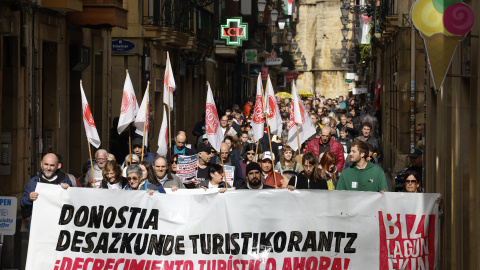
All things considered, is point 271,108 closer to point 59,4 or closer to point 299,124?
point 299,124

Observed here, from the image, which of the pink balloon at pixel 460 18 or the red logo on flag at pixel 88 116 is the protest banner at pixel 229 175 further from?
the pink balloon at pixel 460 18

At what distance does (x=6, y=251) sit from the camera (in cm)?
1170

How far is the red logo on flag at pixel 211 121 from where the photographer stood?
14586 millimetres

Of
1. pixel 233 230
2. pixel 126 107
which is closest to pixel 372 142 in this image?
pixel 126 107

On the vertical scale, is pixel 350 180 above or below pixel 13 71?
below

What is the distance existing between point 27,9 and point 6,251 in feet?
24.0

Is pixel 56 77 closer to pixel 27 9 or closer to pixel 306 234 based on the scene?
pixel 27 9

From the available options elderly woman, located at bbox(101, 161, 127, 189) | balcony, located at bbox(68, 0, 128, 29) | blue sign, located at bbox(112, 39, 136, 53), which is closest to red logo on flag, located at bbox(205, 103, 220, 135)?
elderly woman, located at bbox(101, 161, 127, 189)

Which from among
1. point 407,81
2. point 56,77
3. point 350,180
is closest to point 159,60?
point 407,81

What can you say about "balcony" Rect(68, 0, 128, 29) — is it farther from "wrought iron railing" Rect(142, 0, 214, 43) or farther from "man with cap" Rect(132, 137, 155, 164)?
"wrought iron railing" Rect(142, 0, 214, 43)

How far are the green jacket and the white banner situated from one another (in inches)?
64.3

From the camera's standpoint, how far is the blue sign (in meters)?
28.2

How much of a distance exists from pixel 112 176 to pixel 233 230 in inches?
69.5

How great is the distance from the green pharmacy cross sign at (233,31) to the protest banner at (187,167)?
30.5 metres
